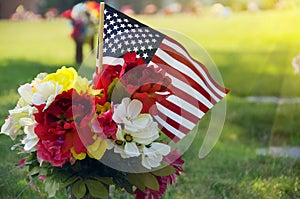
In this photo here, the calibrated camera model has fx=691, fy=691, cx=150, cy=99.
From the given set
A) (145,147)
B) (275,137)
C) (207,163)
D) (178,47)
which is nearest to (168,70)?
(178,47)

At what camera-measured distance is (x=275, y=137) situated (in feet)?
18.8

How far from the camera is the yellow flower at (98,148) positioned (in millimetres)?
2627

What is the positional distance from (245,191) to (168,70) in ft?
4.79

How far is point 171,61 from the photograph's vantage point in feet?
9.64

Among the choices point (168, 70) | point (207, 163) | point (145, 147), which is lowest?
point (207, 163)

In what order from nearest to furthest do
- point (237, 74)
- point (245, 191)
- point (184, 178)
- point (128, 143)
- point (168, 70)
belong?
point (128, 143) < point (168, 70) < point (245, 191) < point (184, 178) < point (237, 74)

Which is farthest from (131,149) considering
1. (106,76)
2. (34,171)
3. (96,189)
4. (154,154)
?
(34,171)

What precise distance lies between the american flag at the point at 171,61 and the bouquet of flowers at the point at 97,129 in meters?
0.09

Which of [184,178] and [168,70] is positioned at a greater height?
[168,70]

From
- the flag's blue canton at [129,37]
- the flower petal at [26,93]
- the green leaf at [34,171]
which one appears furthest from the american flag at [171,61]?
the green leaf at [34,171]

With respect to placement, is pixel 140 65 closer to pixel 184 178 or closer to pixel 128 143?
pixel 128 143

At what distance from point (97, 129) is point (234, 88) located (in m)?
5.40

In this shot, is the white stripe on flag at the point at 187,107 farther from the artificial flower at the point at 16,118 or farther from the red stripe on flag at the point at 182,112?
the artificial flower at the point at 16,118

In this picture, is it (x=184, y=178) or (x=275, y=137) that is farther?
(x=275, y=137)
